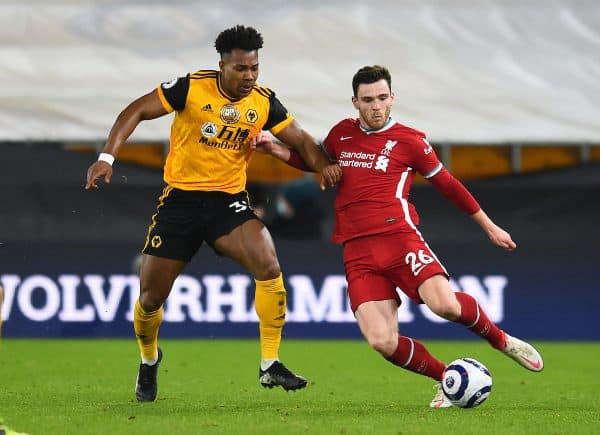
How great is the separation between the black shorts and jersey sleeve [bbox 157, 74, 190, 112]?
0.55 metres

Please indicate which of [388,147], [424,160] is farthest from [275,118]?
[424,160]

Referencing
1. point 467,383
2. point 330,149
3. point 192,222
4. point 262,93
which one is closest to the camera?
point 467,383

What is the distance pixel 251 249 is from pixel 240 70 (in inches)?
43.8

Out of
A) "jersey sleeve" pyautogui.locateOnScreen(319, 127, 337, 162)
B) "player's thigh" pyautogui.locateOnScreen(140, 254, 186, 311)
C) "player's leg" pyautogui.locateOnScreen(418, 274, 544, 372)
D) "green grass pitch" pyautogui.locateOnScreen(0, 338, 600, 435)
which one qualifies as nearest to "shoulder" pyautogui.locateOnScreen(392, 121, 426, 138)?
"jersey sleeve" pyautogui.locateOnScreen(319, 127, 337, 162)

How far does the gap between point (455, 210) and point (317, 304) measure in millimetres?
1753

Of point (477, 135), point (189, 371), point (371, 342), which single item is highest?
point (477, 135)

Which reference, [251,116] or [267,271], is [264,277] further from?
[251,116]

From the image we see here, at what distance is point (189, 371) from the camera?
36.0 ft

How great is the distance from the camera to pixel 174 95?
8445mm

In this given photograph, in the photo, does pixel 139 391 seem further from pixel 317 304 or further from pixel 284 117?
pixel 317 304

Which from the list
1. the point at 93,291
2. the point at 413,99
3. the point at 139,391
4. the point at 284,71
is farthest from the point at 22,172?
the point at 139,391

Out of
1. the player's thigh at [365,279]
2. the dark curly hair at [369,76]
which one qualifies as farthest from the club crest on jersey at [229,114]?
the player's thigh at [365,279]

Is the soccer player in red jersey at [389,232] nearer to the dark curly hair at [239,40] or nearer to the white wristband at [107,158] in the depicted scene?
the dark curly hair at [239,40]

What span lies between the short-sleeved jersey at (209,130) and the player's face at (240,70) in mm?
130
